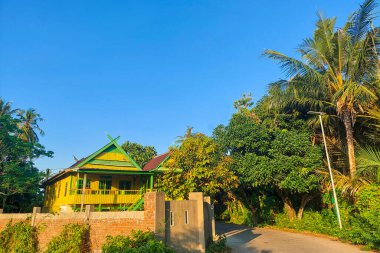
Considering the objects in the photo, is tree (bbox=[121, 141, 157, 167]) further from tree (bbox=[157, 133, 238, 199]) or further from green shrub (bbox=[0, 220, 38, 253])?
green shrub (bbox=[0, 220, 38, 253])

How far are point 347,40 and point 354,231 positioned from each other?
1038 centimetres

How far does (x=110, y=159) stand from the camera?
67.0 ft

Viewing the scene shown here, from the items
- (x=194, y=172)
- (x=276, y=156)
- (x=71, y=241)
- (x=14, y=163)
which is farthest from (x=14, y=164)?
(x=276, y=156)

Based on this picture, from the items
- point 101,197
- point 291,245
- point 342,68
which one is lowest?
point 291,245

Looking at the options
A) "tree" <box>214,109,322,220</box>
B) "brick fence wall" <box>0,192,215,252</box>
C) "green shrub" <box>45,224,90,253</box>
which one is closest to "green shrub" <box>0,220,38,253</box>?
"brick fence wall" <box>0,192,215,252</box>

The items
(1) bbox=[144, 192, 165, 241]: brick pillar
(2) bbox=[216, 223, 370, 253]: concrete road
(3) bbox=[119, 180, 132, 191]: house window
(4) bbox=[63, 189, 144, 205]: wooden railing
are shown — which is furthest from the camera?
(3) bbox=[119, 180, 132, 191]: house window

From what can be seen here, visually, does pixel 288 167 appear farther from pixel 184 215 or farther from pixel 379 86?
pixel 184 215

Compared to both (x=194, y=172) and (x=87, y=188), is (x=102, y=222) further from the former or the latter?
(x=87, y=188)

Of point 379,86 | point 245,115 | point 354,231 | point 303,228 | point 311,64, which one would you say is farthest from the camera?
point 245,115

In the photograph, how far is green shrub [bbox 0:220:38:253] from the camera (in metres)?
11.4

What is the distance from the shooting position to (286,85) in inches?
713

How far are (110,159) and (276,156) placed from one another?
1174 cm

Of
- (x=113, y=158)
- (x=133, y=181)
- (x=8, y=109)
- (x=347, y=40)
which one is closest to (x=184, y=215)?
(x=113, y=158)

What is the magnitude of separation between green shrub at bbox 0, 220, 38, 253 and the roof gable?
6976 millimetres
